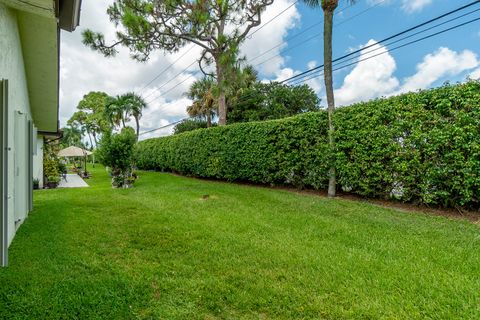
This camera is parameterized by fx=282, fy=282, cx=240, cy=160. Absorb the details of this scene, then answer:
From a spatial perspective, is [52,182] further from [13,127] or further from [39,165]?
[13,127]

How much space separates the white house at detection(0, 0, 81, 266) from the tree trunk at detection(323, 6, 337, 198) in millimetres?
6734

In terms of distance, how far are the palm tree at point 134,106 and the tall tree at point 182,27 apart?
14968 mm

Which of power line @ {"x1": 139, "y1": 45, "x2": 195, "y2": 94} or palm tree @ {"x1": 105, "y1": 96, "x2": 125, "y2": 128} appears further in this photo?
palm tree @ {"x1": 105, "y1": 96, "x2": 125, "y2": 128}

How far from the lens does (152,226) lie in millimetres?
5645

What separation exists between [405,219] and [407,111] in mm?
2590

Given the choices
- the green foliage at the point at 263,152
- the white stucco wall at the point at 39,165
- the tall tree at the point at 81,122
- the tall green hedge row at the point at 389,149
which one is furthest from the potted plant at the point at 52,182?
the tall tree at the point at 81,122

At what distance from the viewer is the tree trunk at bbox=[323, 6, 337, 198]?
27.6 feet

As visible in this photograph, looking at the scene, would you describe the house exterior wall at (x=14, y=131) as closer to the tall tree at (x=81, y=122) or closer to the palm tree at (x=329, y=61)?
the palm tree at (x=329, y=61)

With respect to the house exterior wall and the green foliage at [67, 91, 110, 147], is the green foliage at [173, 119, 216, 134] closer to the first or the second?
the green foliage at [67, 91, 110, 147]

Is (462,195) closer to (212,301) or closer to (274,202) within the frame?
(274,202)

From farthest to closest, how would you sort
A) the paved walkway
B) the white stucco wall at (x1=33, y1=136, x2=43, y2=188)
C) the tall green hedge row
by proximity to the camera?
the paved walkway, the white stucco wall at (x1=33, y1=136, x2=43, y2=188), the tall green hedge row

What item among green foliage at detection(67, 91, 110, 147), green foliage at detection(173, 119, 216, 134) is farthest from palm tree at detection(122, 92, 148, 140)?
green foliage at detection(67, 91, 110, 147)

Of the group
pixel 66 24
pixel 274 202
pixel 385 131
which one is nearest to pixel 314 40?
pixel 385 131

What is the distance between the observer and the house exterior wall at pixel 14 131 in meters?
3.95
